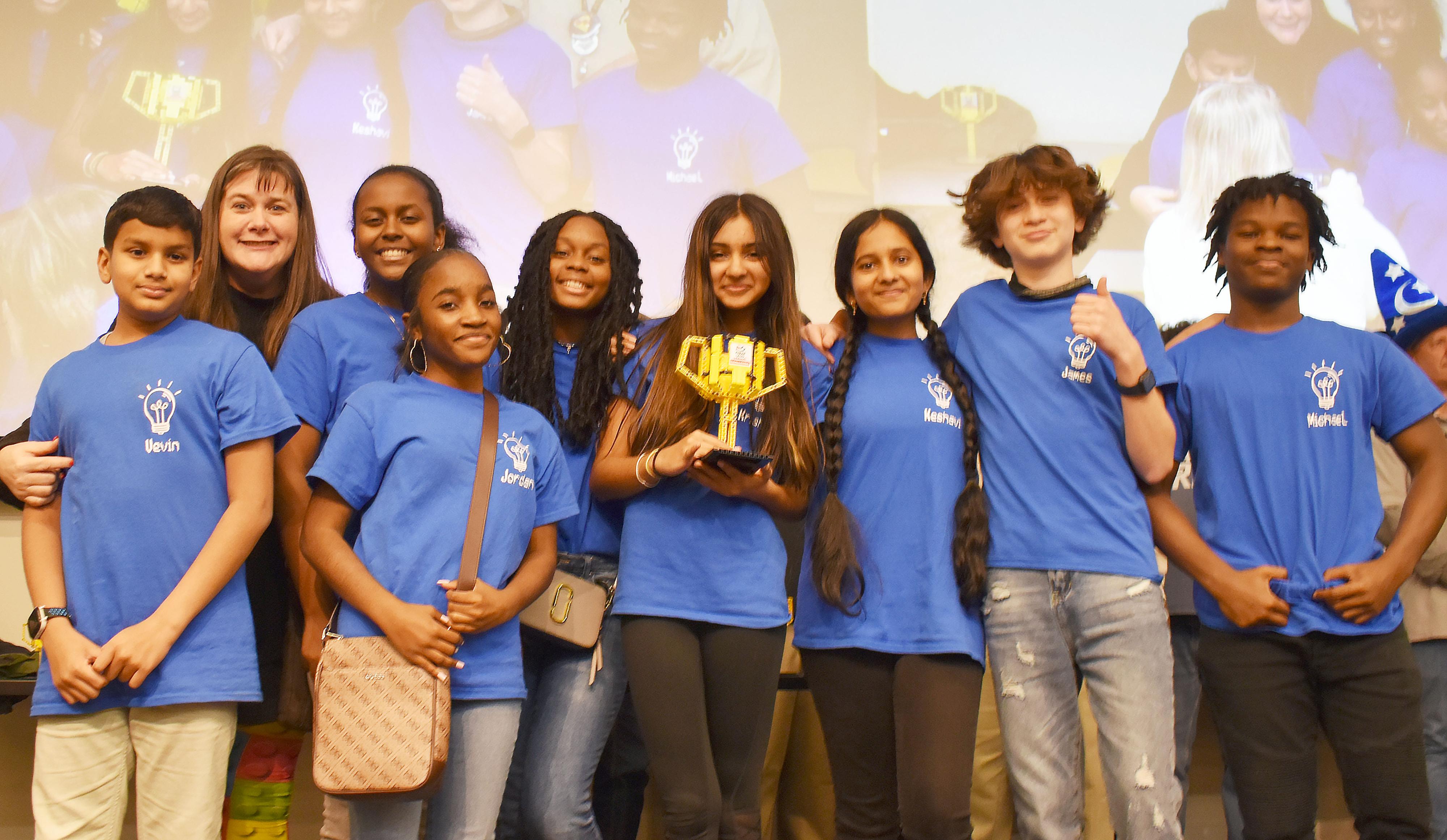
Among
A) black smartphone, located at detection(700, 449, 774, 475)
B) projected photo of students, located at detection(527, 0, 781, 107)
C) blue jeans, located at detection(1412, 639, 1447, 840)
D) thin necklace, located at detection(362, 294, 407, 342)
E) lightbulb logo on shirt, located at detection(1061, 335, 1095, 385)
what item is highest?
projected photo of students, located at detection(527, 0, 781, 107)

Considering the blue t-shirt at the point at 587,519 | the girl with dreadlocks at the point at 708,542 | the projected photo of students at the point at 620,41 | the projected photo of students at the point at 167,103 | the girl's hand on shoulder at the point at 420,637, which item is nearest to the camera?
the girl's hand on shoulder at the point at 420,637

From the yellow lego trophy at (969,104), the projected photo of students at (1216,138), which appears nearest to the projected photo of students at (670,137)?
the yellow lego trophy at (969,104)

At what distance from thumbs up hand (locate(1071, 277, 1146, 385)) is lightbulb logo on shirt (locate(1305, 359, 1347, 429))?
0.55 m

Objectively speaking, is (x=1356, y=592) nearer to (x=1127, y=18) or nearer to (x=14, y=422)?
(x=1127, y=18)

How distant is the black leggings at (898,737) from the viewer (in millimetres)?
2248

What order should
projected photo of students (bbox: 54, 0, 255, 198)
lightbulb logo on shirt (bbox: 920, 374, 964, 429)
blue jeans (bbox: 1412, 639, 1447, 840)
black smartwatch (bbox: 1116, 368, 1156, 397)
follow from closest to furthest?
black smartwatch (bbox: 1116, 368, 1156, 397), lightbulb logo on shirt (bbox: 920, 374, 964, 429), blue jeans (bbox: 1412, 639, 1447, 840), projected photo of students (bbox: 54, 0, 255, 198)

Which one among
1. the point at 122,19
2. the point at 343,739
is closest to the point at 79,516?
the point at 343,739

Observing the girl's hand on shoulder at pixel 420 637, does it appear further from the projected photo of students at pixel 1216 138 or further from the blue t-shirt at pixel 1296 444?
the projected photo of students at pixel 1216 138

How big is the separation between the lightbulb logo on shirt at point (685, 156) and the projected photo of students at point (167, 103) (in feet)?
5.91

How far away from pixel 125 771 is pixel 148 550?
47 cm

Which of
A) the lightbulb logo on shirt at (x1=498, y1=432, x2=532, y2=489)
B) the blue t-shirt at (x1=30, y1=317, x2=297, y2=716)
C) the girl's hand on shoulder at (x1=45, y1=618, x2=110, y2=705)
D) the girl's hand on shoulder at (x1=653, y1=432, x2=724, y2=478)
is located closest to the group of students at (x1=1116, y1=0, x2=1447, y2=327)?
the girl's hand on shoulder at (x1=653, y1=432, x2=724, y2=478)

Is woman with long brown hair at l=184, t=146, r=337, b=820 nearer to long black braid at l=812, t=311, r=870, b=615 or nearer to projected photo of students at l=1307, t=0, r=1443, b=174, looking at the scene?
long black braid at l=812, t=311, r=870, b=615

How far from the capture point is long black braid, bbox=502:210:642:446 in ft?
8.81

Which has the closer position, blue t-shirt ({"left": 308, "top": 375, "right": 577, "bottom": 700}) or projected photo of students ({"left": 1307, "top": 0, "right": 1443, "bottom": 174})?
blue t-shirt ({"left": 308, "top": 375, "right": 577, "bottom": 700})
